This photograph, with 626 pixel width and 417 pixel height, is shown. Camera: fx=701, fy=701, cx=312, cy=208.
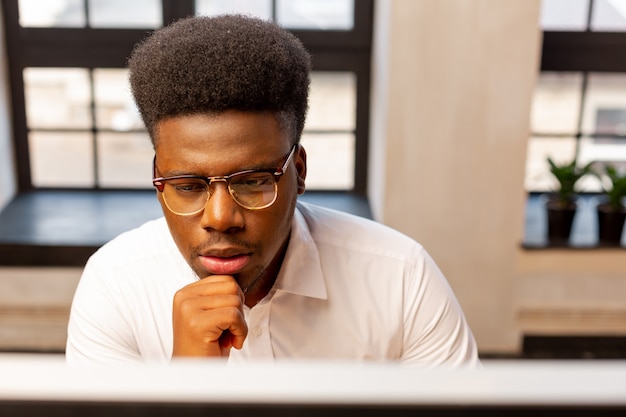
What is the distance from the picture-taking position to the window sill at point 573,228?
2.46 m

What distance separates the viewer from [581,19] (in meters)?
2.60

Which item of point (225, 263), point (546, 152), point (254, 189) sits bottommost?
point (546, 152)

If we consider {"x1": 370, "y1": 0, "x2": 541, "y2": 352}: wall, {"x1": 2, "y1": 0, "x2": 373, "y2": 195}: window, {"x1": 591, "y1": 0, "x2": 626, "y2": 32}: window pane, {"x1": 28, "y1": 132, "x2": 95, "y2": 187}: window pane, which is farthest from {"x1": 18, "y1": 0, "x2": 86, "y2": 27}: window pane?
{"x1": 591, "y1": 0, "x2": 626, "y2": 32}: window pane

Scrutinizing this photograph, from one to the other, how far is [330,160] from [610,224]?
1.08 metres

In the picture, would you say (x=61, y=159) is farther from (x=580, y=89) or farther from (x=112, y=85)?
(x=580, y=89)

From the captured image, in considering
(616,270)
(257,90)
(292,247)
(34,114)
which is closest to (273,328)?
(292,247)

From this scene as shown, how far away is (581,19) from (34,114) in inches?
83.8

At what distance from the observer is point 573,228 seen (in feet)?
8.54

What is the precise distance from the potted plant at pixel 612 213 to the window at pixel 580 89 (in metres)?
0.31

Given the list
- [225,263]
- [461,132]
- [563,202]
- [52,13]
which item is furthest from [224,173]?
[52,13]

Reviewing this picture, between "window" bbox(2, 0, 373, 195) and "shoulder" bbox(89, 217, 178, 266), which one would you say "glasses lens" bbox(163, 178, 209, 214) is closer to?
"shoulder" bbox(89, 217, 178, 266)

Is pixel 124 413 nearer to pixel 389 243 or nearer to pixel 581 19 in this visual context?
pixel 389 243

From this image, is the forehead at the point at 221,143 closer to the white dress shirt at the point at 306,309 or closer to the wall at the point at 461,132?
the white dress shirt at the point at 306,309

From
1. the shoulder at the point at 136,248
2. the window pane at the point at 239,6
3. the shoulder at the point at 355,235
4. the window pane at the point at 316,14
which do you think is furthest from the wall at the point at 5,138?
the shoulder at the point at 355,235
